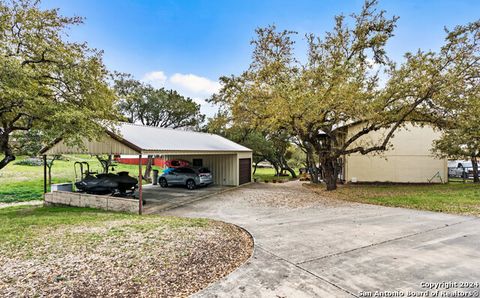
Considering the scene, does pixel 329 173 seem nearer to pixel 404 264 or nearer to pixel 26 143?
pixel 404 264

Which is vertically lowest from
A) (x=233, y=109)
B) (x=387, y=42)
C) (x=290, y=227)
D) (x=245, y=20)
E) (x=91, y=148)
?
(x=290, y=227)

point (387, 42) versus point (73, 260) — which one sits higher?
point (387, 42)

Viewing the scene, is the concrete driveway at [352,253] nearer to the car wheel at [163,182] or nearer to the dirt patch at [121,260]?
the dirt patch at [121,260]

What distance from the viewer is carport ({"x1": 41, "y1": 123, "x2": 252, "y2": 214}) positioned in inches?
404

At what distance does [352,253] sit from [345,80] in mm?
8968

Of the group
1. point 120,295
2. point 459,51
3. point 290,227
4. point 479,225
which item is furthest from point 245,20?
point 120,295

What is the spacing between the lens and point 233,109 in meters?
15.8

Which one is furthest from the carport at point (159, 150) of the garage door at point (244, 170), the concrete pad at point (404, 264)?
the concrete pad at point (404, 264)

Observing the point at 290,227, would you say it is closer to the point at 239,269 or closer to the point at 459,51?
the point at 239,269

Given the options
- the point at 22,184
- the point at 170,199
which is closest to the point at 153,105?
the point at 22,184

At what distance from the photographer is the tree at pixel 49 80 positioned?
8305 mm

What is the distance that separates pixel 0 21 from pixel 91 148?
5407 millimetres

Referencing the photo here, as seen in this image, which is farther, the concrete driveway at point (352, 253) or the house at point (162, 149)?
the house at point (162, 149)

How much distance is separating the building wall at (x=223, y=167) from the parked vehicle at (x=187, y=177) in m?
1.19
